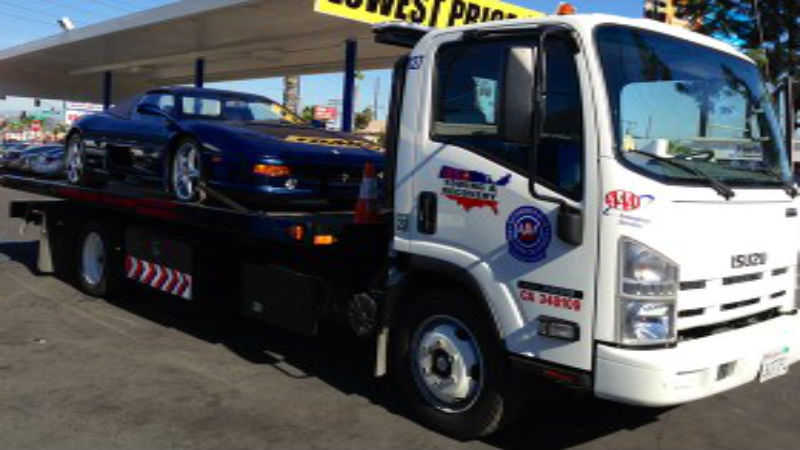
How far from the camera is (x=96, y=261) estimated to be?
820 cm

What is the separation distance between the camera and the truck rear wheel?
7.80 metres

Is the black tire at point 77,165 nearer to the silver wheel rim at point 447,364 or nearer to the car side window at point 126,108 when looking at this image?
the car side window at point 126,108

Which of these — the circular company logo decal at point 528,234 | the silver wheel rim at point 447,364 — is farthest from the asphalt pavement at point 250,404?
the circular company logo decal at point 528,234

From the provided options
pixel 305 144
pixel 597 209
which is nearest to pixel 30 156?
pixel 305 144

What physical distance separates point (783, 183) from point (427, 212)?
1962 millimetres

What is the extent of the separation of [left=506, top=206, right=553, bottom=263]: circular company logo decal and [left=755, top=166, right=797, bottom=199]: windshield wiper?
1345 mm

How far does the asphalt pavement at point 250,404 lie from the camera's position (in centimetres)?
442

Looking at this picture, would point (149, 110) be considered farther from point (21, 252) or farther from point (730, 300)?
point (730, 300)

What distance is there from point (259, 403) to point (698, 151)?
3.00 meters

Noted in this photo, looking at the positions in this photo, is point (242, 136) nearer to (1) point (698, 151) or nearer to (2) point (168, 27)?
(1) point (698, 151)

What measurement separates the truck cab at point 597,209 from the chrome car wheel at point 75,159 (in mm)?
4962

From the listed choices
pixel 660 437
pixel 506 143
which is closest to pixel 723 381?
pixel 660 437

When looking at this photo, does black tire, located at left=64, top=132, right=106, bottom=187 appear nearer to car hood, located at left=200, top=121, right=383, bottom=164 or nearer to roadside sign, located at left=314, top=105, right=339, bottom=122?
car hood, located at left=200, top=121, right=383, bottom=164

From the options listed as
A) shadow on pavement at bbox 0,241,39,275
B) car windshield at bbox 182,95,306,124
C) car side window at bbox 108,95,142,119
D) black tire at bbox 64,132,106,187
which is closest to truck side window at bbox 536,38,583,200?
car windshield at bbox 182,95,306,124
